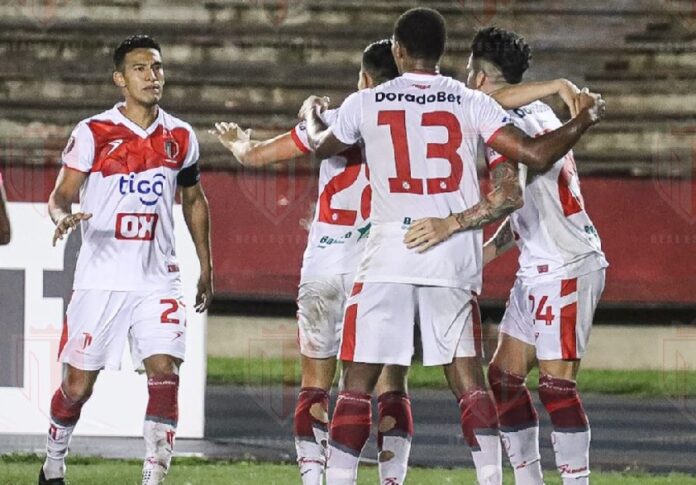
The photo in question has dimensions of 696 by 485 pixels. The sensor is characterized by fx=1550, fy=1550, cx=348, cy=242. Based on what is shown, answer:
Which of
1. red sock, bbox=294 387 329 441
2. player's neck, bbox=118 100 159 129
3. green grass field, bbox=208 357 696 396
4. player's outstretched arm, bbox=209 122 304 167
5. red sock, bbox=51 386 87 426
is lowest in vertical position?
green grass field, bbox=208 357 696 396

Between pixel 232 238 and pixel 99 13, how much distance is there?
13.1 feet

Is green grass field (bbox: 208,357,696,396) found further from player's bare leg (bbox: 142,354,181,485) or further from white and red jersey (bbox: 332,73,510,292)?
white and red jersey (bbox: 332,73,510,292)

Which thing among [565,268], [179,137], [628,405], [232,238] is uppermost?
[179,137]

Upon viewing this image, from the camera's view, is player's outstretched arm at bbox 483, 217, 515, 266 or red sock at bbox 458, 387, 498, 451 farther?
player's outstretched arm at bbox 483, 217, 515, 266

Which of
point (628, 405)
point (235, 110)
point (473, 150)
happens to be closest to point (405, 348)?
point (473, 150)

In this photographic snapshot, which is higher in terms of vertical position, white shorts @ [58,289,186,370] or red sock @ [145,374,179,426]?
white shorts @ [58,289,186,370]

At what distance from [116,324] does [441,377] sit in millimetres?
7480

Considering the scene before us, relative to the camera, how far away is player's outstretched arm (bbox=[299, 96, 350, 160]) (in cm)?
574

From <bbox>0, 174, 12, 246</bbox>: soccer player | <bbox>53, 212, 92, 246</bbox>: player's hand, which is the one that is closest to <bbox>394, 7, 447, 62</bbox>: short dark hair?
<bbox>53, 212, 92, 246</bbox>: player's hand

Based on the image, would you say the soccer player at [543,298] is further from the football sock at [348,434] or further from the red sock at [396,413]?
the football sock at [348,434]

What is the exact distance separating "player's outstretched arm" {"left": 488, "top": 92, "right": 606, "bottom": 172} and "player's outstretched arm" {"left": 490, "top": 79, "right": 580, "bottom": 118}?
0.42 feet

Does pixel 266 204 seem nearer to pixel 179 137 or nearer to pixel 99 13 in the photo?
pixel 99 13

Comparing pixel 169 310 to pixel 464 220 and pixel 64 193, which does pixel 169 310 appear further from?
pixel 464 220

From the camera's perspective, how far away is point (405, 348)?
5.62m
